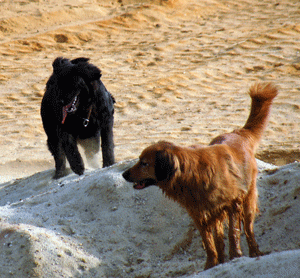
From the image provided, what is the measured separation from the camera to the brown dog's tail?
15.1 feet

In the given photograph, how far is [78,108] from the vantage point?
21.1 feet

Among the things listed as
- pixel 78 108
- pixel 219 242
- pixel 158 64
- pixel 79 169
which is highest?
pixel 78 108

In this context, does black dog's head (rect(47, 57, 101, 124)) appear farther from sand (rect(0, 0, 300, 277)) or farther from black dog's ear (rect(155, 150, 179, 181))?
black dog's ear (rect(155, 150, 179, 181))

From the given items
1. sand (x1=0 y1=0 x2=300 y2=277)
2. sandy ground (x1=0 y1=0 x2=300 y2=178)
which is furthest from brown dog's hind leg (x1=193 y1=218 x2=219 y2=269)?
sandy ground (x1=0 y1=0 x2=300 y2=178)

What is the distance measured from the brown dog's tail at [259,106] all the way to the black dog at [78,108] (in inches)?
101

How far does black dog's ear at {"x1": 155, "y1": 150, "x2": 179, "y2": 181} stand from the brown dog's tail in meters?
1.29

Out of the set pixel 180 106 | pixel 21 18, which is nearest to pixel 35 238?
pixel 180 106

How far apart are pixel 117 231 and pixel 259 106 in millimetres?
1940

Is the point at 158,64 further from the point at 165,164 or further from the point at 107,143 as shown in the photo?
the point at 165,164

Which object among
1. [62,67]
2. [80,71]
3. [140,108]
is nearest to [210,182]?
[80,71]

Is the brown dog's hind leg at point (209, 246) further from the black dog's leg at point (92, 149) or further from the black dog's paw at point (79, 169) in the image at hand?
the black dog's leg at point (92, 149)

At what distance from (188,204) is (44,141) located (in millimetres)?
5929

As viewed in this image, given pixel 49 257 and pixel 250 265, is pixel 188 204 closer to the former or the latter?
pixel 250 265

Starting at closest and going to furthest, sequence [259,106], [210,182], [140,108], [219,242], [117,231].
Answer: [210,182]
[219,242]
[117,231]
[259,106]
[140,108]
